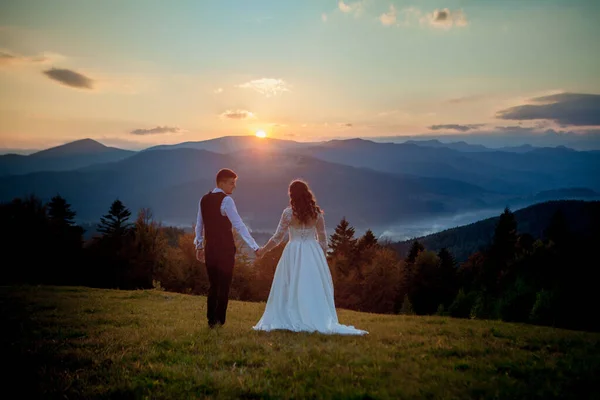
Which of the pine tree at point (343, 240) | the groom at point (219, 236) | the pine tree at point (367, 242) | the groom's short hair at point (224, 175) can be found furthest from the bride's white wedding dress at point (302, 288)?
the pine tree at point (343, 240)

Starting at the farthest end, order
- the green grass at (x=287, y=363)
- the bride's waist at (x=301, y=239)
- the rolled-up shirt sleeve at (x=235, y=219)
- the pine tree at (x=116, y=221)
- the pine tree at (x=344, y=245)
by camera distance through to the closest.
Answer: the pine tree at (x=344, y=245)
the pine tree at (x=116, y=221)
the bride's waist at (x=301, y=239)
the rolled-up shirt sleeve at (x=235, y=219)
the green grass at (x=287, y=363)

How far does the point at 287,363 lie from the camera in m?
7.12

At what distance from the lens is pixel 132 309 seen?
15250 mm

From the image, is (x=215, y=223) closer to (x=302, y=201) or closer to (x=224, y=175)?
(x=224, y=175)

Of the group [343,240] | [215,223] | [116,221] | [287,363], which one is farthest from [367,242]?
[287,363]

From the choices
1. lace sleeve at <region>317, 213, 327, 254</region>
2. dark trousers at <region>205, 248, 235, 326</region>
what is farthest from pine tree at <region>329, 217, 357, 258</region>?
dark trousers at <region>205, 248, 235, 326</region>

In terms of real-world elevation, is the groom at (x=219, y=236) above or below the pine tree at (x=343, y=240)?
above

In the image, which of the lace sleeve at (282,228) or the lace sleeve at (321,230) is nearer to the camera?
the lace sleeve at (282,228)

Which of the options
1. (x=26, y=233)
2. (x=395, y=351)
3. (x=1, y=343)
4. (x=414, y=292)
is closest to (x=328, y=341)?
(x=395, y=351)

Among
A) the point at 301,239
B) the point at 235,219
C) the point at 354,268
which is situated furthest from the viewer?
the point at 354,268

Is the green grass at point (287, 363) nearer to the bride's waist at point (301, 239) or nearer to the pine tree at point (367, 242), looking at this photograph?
the bride's waist at point (301, 239)

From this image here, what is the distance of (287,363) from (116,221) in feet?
246

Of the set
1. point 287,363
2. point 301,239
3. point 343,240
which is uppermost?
point 301,239

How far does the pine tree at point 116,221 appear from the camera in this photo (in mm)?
73062
